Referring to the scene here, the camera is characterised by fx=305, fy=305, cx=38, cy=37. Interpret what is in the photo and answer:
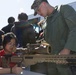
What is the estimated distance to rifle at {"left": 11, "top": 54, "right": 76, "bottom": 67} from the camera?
130 inches

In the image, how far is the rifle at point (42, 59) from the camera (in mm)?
3297

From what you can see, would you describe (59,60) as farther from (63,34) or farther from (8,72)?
(8,72)

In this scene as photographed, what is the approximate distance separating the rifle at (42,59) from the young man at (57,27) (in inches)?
4.0

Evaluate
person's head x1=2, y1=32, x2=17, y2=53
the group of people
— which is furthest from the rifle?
person's head x1=2, y1=32, x2=17, y2=53

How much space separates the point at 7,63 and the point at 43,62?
0.44 meters

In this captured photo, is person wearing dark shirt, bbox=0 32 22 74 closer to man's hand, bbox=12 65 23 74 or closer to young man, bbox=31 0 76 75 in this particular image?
man's hand, bbox=12 65 23 74

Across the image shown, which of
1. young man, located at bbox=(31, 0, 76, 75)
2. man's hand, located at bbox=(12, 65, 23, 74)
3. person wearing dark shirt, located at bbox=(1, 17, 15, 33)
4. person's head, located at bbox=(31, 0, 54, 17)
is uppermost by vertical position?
person's head, located at bbox=(31, 0, 54, 17)

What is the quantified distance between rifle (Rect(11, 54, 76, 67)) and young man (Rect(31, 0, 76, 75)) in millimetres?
102

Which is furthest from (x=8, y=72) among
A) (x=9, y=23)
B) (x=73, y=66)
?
(x=9, y=23)

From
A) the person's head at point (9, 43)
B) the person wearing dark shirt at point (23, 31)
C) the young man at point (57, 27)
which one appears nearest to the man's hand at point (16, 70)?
the young man at point (57, 27)

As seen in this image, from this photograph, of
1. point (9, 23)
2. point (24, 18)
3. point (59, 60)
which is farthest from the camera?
point (9, 23)

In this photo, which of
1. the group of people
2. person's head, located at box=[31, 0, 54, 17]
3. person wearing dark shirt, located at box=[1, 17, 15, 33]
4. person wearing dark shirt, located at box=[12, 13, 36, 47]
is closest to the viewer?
the group of people

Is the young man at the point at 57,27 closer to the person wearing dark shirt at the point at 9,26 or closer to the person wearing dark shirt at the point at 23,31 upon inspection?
the person wearing dark shirt at the point at 23,31

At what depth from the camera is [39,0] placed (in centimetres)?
362
